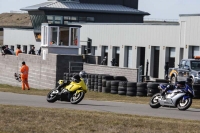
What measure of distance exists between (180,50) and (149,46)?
3.86 metres

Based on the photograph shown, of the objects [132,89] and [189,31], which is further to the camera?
[189,31]

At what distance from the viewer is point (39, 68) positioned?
4425cm

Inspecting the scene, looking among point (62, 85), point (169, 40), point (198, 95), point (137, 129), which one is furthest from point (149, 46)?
point (137, 129)

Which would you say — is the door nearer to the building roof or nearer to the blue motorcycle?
the blue motorcycle

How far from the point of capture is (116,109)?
72.0ft

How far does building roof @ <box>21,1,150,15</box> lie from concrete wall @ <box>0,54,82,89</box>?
2660 cm

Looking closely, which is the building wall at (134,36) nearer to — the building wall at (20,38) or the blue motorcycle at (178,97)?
the building wall at (20,38)

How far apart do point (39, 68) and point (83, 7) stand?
118ft

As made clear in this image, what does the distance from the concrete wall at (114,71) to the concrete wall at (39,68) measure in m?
1.21

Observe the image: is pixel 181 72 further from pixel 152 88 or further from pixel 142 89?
pixel 152 88

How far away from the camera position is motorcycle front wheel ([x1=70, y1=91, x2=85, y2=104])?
23.8 meters

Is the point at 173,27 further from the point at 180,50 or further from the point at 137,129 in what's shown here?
the point at 137,129

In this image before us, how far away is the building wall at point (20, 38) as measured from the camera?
77062 mm

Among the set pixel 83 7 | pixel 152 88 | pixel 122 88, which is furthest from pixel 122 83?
pixel 83 7
